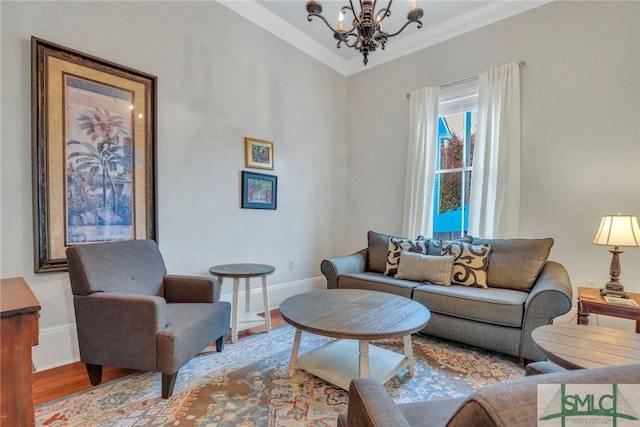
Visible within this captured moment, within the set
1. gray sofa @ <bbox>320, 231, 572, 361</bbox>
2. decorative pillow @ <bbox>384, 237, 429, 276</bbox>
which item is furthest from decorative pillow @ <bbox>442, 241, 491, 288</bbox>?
decorative pillow @ <bbox>384, 237, 429, 276</bbox>

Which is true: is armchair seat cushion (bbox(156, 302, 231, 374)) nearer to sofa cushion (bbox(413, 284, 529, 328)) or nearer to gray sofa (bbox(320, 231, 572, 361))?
gray sofa (bbox(320, 231, 572, 361))

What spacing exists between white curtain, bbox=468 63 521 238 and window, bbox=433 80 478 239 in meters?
0.20

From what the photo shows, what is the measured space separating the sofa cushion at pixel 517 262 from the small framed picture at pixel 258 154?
8.02 ft

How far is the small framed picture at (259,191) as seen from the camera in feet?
10.7

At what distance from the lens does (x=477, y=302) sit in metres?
2.36

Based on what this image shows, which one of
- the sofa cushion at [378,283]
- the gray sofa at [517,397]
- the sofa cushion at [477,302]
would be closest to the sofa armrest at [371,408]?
the gray sofa at [517,397]

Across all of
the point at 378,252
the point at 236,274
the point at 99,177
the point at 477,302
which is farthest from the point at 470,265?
the point at 99,177

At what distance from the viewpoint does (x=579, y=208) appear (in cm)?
278

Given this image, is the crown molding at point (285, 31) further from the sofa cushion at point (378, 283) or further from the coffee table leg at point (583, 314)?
the coffee table leg at point (583, 314)

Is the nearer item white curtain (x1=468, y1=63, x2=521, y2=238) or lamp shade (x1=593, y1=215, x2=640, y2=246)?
lamp shade (x1=593, y1=215, x2=640, y2=246)

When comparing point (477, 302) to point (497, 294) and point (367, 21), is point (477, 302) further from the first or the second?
point (367, 21)

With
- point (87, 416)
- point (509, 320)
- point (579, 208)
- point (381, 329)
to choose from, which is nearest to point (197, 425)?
point (87, 416)

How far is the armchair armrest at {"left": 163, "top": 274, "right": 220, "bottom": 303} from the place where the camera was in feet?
7.61

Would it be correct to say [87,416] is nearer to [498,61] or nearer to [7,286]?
[7,286]
